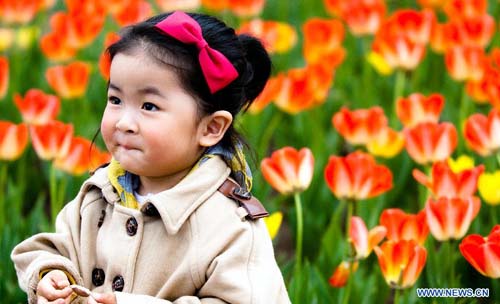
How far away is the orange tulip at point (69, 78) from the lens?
154 inches

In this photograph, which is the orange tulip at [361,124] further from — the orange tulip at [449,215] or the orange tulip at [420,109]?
the orange tulip at [449,215]

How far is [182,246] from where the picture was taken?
2.26 m

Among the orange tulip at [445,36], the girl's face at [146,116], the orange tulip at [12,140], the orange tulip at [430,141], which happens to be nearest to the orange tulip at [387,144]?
the orange tulip at [430,141]

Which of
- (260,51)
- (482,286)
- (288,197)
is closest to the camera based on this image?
(260,51)

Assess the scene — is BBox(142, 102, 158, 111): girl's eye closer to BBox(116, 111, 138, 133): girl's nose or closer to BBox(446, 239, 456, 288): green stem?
BBox(116, 111, 138, 133): girl's nose

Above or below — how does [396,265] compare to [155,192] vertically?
below

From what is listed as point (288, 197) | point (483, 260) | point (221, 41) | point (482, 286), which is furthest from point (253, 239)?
point (288, 197)

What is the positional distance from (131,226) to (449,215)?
0.93m

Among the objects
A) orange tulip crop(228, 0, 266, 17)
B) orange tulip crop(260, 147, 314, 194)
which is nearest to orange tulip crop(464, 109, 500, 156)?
orange tulip crop(260, 147, 314, 194)

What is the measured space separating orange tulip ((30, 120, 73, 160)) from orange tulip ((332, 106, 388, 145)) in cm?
84

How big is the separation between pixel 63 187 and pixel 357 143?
0.95 meters

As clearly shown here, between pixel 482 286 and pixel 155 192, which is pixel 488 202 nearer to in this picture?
pixel 482 286

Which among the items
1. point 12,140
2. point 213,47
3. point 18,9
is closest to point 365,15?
point 18,9

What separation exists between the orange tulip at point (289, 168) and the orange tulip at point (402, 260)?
1.28ft
